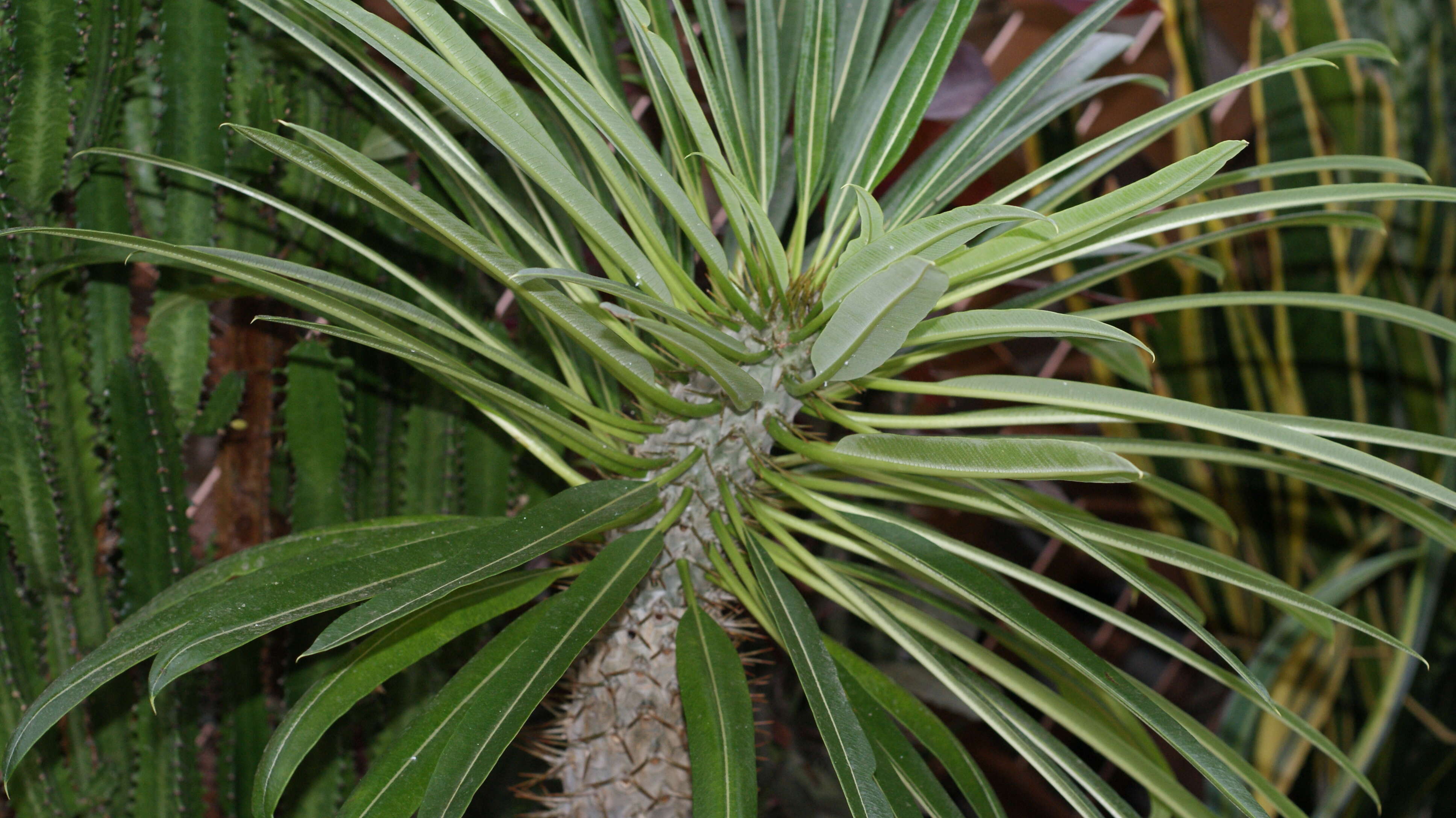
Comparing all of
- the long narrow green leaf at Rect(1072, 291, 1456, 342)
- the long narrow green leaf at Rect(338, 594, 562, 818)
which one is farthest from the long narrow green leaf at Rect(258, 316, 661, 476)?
the long narrow green leaf at Rect(1072, 291, 1456, 342)

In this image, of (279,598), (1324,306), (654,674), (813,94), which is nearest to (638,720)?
(654,674)

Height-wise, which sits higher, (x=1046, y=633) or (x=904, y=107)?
(x=904, y=107)

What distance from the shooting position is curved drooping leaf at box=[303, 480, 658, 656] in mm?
437

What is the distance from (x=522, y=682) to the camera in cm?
47

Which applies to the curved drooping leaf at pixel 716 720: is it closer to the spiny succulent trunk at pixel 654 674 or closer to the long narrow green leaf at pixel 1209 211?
the spiny succulent trunk at pixel 654 674

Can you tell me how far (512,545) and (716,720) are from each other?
0.16 m

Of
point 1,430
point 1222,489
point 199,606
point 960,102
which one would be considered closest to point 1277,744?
point 1222,489

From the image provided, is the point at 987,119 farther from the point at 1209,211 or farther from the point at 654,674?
the point at 654,674

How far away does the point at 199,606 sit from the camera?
493mm

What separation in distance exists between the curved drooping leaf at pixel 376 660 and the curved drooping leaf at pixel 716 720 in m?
0.12

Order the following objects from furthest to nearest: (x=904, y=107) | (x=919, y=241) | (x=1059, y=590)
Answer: (x=904, y=107)
(x=1059, y=590)
(x=919, y=241)

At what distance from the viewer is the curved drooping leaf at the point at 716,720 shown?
0.49m

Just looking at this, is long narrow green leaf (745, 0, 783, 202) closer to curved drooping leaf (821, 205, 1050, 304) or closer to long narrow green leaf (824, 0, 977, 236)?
long narrow green leaf (824, 0, 977, 236)

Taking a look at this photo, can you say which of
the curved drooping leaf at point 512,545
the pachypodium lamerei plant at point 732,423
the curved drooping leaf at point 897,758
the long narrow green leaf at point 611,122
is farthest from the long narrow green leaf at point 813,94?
the curved drooping leaf at point 897,758
